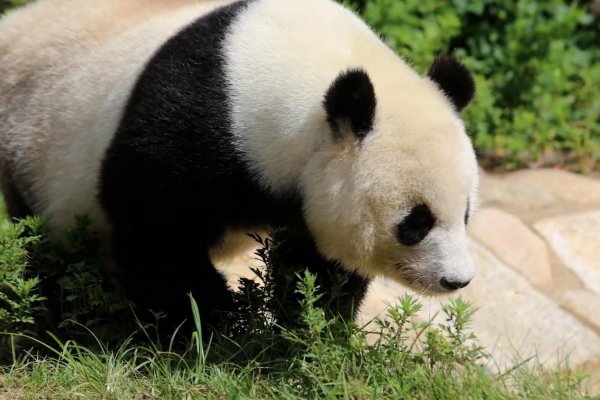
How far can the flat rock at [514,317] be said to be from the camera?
4.48 m

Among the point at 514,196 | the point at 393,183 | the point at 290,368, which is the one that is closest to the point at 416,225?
the point at 393,183

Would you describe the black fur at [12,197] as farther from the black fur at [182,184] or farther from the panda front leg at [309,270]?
the panda front leg at [309,270]

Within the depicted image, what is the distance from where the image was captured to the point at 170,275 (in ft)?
11.3

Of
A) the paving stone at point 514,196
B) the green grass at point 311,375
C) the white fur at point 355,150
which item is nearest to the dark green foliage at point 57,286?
the green grass at point 311,375

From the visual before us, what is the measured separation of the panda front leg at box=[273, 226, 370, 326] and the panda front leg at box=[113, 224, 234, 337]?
0.24 meters

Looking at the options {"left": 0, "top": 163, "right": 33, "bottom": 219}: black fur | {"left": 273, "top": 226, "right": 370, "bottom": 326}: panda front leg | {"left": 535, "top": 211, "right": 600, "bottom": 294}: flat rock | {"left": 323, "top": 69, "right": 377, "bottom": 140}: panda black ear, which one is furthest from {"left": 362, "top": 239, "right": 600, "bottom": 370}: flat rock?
{"left": 0, "top": 163, "right": 33, "bottom": 219}: black fur

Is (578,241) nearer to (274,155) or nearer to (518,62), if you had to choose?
(518,62)

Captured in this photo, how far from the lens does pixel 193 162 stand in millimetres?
3236

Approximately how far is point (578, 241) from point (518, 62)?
1.81 meters

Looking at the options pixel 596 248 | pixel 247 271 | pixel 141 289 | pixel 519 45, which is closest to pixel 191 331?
pixel 141 289

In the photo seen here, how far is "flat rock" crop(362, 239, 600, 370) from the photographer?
4.48 meters

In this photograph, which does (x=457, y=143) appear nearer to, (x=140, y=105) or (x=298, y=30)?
(x=298, y=30)

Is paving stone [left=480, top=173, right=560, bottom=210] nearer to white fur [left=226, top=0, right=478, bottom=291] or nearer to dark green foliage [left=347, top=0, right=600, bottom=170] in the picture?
dark green foliage [left=347, top=0, right=600, bottom=170]

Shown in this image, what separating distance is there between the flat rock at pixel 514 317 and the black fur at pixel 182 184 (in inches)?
45.5
